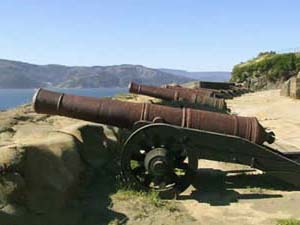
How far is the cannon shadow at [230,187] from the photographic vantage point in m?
8.12

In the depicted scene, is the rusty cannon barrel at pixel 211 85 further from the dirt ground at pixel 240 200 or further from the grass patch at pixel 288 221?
the grass patch at pixel 288 221

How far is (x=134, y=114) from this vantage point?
27.8 ft

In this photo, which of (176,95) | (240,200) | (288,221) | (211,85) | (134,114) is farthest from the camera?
(211,85)

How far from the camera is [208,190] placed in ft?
28.1

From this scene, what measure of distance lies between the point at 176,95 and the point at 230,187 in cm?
1057

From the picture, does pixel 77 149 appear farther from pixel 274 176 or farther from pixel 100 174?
pixel 274 176

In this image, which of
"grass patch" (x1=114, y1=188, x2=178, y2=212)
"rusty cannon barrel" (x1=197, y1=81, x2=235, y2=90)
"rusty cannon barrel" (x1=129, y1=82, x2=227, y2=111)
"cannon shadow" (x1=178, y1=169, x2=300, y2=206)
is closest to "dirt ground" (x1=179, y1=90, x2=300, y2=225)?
"cannon shadow" (x1=178, y1=169, x2=300, y2=206)

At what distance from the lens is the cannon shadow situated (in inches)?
320

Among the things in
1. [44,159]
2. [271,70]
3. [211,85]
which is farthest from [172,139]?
[271,70]

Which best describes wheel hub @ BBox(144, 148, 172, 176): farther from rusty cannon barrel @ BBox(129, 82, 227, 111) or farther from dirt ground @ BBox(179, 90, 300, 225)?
rusty cannon barrel @ BBox(129, 82, 227, 111)

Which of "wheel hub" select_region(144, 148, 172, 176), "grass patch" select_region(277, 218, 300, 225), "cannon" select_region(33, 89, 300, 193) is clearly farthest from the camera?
"cannon" select_region(33, 89, 300, 193)

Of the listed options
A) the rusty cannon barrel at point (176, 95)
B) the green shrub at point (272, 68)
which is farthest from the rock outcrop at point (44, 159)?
the green shrub at point (272, 68)

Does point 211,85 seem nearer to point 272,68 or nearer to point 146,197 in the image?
point 272,68

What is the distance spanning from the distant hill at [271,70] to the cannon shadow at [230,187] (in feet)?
129
